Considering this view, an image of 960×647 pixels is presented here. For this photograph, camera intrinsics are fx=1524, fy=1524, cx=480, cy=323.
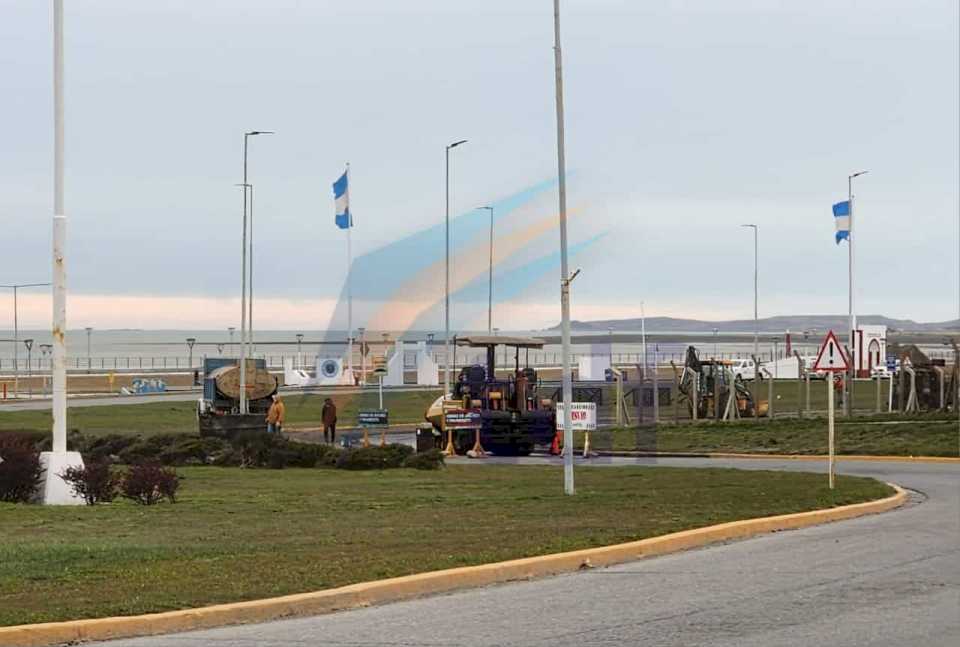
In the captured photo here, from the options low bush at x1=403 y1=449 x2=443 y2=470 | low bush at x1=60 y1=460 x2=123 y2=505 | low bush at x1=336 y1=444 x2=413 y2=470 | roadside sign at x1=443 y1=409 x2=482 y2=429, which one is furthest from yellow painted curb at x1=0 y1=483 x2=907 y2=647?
roadside sign at x1=443 y1=409 x2=482 y2=429

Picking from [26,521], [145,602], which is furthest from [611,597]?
[26,521]

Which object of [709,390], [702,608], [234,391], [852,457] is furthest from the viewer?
[709,390]

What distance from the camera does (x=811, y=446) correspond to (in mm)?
39688

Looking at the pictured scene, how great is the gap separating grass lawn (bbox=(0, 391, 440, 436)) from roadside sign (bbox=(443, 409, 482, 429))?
42.8 feet

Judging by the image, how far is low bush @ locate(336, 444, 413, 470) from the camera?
3127 cm

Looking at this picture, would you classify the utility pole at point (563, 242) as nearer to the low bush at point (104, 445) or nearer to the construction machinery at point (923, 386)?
the low bush at point (104, 445)

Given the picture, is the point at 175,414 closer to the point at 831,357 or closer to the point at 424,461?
the point at 424,461

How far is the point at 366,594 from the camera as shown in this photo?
43.0 feet

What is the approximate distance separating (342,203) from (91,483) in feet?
173

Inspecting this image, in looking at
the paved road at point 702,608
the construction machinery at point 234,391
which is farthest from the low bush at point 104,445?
the paved road at point 702,608

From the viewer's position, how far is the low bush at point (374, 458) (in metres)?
31.3

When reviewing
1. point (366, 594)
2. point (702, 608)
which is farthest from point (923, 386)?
point (366, 594)

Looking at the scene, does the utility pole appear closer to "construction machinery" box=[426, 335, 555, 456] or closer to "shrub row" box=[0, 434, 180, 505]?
"shrub row" box=[0, 434, 180, 505]

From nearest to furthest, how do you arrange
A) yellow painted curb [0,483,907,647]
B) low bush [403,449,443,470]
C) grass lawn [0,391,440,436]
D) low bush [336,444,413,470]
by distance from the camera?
yellow painted curb [0,483,907,647], low bush [336,444,413,470], low bush [403,449,443,470], grass lawn [0,391,440,436]
